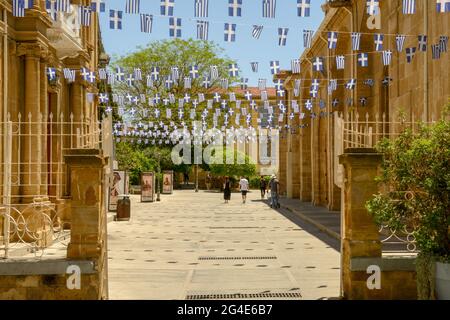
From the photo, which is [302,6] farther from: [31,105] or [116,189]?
[116,189]

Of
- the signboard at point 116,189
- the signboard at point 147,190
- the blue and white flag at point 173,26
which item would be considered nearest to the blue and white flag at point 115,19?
the blue and white flag at point 173,26

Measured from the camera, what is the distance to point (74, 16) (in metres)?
20.1

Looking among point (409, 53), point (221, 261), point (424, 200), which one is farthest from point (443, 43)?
point (424, 200)

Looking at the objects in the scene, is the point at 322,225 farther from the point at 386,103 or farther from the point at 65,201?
the point at 65,201

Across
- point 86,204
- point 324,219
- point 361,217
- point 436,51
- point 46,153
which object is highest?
point 436,51

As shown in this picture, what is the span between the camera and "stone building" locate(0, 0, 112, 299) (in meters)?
9.46

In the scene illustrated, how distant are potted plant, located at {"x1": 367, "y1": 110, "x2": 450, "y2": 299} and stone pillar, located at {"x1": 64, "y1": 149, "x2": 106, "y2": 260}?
150 inches

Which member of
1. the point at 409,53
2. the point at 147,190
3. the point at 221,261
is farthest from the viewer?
the point at 147,190

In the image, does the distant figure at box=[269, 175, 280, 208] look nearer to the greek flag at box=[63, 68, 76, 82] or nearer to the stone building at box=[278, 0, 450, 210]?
A: the stone building at box=[278, 0, 450, 210]

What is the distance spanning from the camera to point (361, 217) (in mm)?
9914

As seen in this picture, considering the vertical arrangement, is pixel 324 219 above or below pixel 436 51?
below

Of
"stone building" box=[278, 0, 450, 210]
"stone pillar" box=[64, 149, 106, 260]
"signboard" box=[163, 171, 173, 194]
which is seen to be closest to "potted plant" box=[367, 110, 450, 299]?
"stone building" box=[278, 0, 450, 210]

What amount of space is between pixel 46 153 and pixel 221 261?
6037mm

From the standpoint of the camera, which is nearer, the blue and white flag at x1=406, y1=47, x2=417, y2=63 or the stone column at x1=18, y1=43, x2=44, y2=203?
the stone column at x1=18, y1=43, x2=44, y2=203
